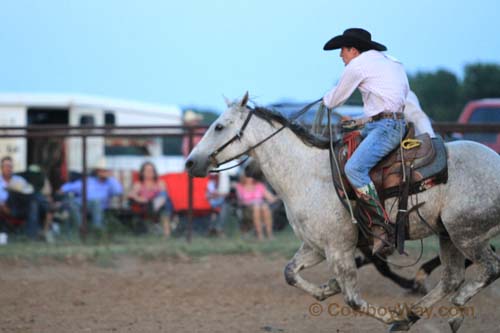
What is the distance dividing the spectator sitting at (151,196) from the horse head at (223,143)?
6514 millimetres

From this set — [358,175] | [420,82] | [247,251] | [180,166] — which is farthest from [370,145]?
[420,82]

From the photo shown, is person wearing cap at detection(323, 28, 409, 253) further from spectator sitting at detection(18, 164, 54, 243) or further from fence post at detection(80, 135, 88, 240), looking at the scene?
spectator sitting at detection(18, 164, 54, 243)

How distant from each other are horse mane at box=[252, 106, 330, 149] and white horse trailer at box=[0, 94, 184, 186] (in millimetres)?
6936

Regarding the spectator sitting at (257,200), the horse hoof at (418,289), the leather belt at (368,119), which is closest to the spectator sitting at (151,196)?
the spectator sitting at (257,200)

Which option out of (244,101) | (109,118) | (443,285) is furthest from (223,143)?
(109,118)

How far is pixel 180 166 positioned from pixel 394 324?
9780 mm

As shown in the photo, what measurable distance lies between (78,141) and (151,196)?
1.68 meters

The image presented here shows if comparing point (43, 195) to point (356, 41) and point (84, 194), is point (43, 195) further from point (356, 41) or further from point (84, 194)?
point (356, 41)

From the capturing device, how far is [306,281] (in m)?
7.18

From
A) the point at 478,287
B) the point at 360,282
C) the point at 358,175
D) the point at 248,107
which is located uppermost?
the point at 248,107

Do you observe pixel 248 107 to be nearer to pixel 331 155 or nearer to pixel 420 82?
pixel 331 155

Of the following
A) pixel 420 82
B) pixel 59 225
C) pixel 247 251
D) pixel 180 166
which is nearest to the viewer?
pixel 247 251

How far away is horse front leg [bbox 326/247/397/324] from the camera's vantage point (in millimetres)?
6781

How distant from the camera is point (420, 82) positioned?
39.9m
